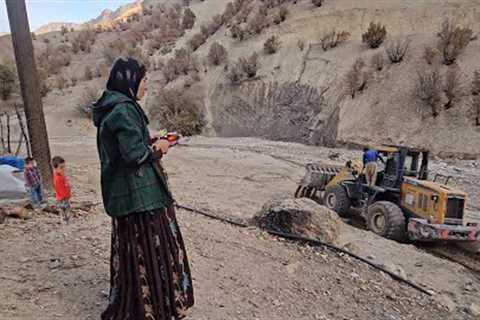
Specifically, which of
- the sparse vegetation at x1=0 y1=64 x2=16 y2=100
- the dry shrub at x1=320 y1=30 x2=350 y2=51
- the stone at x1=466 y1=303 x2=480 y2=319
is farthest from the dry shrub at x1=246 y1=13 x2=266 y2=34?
the stone at x1=466 y1=303 x2=480 y2=319

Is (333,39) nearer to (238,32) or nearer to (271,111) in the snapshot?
(271,111)

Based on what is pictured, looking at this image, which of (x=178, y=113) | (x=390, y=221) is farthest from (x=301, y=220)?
(x=178, y=113)

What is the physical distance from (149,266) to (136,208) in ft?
1.44

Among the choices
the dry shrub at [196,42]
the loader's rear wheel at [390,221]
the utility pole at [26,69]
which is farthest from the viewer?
the dry shrub at [196,42]

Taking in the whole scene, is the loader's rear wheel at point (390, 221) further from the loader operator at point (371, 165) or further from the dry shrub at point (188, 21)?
the dry shrub at point (188, 21)

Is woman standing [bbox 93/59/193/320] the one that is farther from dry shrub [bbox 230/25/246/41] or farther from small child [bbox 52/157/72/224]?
dry shrub [bbox 230/25/246/41]

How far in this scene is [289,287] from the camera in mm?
4652

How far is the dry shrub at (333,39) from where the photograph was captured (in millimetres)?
23641

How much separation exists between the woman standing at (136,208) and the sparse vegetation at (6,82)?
25.7 m

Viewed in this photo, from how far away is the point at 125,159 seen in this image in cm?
260

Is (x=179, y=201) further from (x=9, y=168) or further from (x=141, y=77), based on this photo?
(x=141, y=77)

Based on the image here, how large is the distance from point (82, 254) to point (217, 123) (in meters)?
19.1

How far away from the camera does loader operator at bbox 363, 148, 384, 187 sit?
831cm

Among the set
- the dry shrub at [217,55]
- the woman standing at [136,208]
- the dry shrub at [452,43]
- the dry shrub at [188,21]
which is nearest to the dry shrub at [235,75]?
the dry shrub at [217,55]
